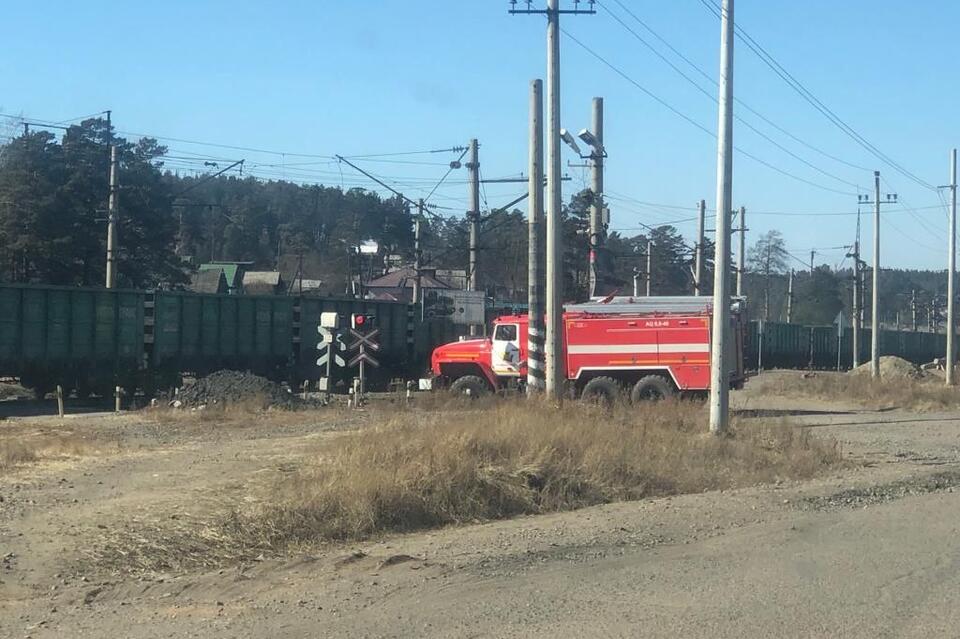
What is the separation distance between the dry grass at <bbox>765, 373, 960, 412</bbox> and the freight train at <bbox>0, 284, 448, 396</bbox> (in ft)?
46.6

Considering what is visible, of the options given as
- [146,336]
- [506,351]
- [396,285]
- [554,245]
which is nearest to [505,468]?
[554,245]

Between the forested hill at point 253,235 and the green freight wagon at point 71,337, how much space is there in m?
11.1

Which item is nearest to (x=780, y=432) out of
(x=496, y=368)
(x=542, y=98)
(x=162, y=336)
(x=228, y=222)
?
(x=542, y=98)

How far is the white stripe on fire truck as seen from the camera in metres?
25.8

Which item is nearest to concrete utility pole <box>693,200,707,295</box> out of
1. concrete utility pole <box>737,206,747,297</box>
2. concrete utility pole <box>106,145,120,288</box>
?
concrete utility pole <box>737,206,747,297</box>

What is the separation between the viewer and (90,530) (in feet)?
30.6

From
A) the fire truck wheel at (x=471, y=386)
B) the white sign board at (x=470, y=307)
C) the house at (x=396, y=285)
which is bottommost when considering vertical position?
the fire truck wheel at (x=471, y=386)

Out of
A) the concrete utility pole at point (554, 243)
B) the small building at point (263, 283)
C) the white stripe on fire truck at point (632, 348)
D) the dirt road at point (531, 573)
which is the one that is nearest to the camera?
the dirt road at point (531, 573)

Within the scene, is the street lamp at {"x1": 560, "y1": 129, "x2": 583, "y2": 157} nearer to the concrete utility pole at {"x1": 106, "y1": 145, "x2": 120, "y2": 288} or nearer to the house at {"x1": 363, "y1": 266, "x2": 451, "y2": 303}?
the concrete utility pole at {"x1": 106, "y1": 145, "x2": 120, "y2": 288}

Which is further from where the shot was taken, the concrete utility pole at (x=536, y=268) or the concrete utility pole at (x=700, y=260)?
the concrete utility pole at (x=700, y=260)

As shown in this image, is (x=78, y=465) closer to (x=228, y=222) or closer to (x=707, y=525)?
(x=707, y=525)

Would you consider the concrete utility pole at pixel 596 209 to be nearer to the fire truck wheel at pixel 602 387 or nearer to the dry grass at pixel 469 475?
the fire truck wheel at pixel 602 387

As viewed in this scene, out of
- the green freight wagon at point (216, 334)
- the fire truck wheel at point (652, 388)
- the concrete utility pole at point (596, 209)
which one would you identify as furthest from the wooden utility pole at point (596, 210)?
the green freight wagon at point (216, 334)

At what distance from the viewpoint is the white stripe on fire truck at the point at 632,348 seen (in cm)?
2575
